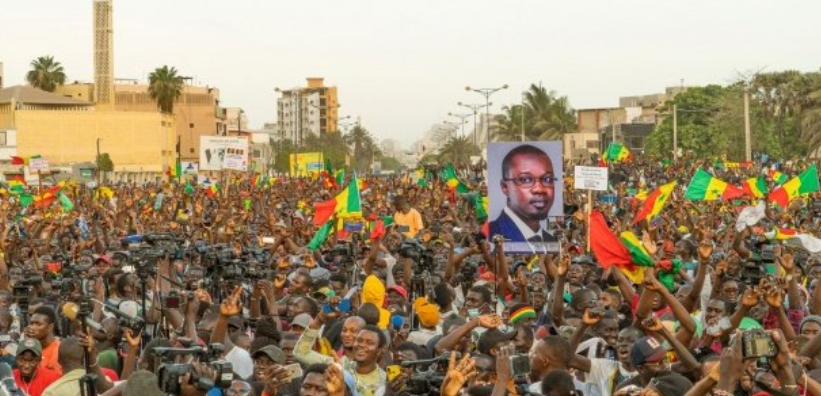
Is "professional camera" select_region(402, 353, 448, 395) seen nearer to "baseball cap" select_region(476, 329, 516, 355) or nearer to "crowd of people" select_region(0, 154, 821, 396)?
"crowd of people" select_region(0, 154, 821, 396)

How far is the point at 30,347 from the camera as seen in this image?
10227 millimetres

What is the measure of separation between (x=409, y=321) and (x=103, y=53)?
317ft

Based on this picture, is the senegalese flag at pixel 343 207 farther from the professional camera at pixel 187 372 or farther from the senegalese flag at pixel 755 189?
the professional camera at pixel 187 372

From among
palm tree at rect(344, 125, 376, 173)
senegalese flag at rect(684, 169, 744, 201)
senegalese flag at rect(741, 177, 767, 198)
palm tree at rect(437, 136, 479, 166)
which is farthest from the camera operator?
palm tree at rect(344, 125, 376, 173)

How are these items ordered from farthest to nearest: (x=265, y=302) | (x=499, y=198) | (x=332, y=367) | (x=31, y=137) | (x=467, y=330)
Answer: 1. (x=31, y=137)
2. (x=499, y=198)
3. (x=265, y=302)
4. (x=467, y=330)
5. (x=332, y=367)

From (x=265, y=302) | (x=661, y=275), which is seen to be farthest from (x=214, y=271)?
(x=661, y=275)

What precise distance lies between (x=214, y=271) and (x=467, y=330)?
13.5ft

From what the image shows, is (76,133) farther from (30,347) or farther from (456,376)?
(456,376)

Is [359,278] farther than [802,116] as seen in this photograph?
No

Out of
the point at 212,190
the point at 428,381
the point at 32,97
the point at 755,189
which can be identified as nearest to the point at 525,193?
the point at 755,189

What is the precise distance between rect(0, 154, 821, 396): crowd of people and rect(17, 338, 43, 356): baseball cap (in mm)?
12

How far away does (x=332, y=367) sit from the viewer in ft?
27.1

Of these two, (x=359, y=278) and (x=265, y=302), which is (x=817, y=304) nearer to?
(x=265, y=302)

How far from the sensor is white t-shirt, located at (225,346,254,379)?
10492mm
